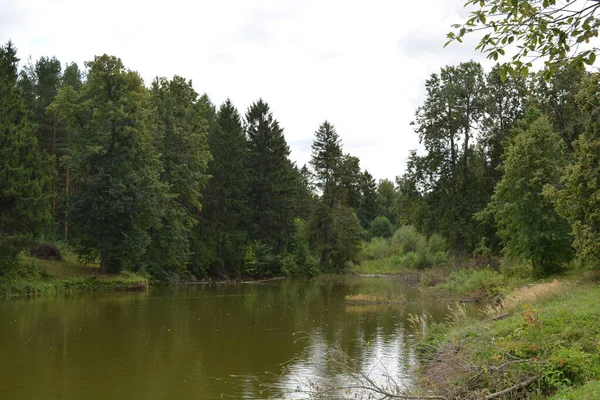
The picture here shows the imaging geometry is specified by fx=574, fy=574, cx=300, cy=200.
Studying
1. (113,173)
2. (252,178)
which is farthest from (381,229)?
(113,173)

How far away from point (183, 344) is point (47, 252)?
848 inches

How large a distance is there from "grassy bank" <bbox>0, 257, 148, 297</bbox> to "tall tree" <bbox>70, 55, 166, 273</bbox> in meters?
1.06

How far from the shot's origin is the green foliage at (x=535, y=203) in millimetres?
26562

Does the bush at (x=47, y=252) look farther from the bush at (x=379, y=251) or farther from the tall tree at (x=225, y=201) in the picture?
the bush at (x=379, y=251)

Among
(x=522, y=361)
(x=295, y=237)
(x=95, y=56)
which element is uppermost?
(x=95, y=56)

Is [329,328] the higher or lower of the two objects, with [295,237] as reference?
lower

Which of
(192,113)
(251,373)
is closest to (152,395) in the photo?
(251,373)

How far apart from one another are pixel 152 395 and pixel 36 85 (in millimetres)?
45751

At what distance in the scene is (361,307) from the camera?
26.9 m

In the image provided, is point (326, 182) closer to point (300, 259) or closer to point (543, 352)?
point (300, 259)

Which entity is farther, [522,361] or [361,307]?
[361,307]

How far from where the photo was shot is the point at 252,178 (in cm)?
5275

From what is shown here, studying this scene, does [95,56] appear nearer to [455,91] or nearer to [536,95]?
[455,91]

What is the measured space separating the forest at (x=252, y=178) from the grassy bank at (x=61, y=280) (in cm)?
93
